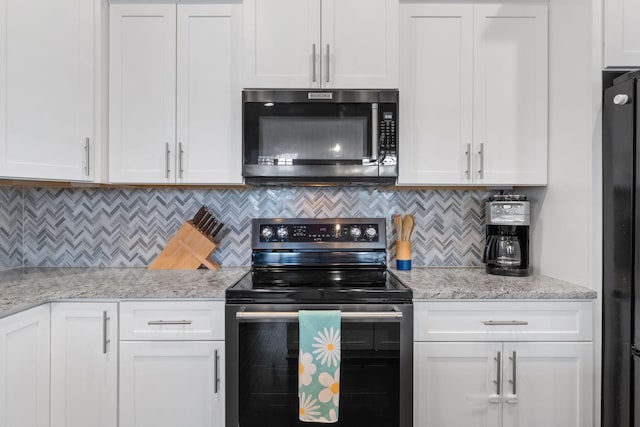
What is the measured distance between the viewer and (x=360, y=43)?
194 cm

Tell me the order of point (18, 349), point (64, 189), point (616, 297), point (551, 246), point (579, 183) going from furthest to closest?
point (64, 189)
point (551, 246)
point (579, 183)
point (616, 297)
point (18, 349)

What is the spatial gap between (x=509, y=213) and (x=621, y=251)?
0.48m

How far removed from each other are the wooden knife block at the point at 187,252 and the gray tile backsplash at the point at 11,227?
0.73 meters

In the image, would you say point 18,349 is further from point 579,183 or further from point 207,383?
point 579,183

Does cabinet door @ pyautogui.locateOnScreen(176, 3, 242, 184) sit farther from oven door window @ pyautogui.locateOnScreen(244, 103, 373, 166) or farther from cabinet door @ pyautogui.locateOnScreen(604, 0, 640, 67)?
cabinet door @ pyautogui.locateOnScreen(604, 0, 640, 67)

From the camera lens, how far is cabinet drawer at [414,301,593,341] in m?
1.68

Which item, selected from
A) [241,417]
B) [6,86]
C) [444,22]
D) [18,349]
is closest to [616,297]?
[444,22]

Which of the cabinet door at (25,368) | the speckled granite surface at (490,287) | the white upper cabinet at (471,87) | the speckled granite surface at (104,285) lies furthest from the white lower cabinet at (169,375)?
→ the white upper cabinet at (471,87)

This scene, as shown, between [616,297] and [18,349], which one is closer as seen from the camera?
[18,349]

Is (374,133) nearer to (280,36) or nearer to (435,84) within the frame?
(435,84)

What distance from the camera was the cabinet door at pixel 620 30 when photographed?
168cm

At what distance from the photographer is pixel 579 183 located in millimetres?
1753

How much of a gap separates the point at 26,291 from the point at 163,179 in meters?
0.71

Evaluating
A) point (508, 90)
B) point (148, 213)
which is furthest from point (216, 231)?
point (508, 90)
